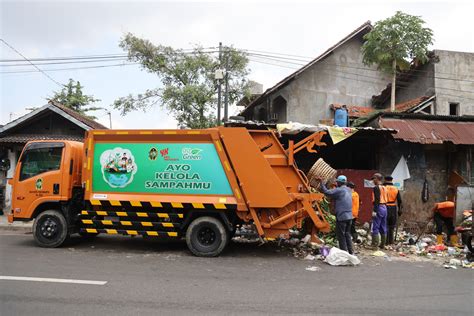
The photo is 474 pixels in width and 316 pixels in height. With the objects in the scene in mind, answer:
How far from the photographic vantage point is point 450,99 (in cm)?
1800

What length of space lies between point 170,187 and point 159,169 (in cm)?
42

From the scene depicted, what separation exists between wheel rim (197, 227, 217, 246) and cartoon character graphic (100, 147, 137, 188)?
1792mm

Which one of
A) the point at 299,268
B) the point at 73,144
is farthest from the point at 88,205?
the point at 299,268

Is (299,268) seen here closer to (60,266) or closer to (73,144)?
(60,266)

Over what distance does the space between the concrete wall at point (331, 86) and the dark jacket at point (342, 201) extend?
1211cm

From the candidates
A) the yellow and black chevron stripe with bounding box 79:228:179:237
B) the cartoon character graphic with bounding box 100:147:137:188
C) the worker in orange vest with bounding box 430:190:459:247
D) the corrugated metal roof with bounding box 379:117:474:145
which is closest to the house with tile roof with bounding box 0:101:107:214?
the cartoon character graphic with bounding box 100:147:137:188

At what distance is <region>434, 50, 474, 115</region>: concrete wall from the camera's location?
58.3ft

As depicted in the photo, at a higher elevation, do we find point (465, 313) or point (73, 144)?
point (73, 144)

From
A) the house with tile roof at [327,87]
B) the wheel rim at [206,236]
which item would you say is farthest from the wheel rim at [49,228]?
the house with tile roof at [327,87]

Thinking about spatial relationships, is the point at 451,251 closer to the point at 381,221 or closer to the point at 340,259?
the point at 381,221

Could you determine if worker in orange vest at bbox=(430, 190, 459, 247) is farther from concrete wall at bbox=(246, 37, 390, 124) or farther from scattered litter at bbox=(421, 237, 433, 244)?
concrete wall at bbox=(246, 37, 390, 124)

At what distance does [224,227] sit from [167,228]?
1.16 meters

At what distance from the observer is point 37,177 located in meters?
7.79

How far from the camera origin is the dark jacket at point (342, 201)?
734cm
